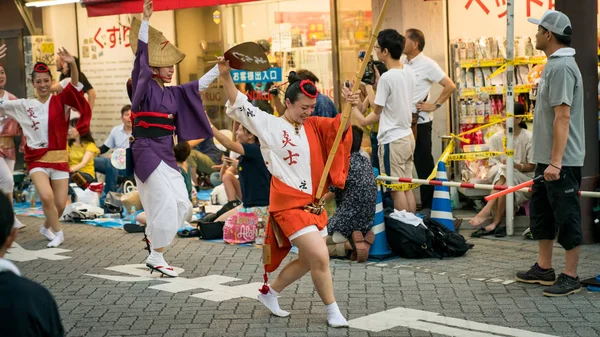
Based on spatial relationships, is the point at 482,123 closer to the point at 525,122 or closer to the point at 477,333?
the point at 525,122

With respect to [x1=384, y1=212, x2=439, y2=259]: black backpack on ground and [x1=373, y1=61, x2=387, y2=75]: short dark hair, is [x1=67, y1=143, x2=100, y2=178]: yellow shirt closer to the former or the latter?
[x1=373, y1=61, x2=387, y2=75]: short dark hair

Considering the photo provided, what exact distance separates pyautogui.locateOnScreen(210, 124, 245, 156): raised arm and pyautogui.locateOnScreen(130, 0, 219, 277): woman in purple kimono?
5.7 inches

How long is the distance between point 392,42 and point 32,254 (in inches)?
172

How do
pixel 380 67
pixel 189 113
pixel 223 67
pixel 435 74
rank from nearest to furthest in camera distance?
pixel 223 67
pixel 189 113
pixel 380 67
pixel 435 74

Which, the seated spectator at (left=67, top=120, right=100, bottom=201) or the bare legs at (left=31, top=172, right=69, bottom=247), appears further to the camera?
the seated spectator at (left=67, top=120, right=100, bottom=201)

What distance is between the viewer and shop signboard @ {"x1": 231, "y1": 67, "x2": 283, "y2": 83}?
13.7 meters

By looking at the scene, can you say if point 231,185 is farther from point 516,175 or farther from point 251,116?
point 251,116

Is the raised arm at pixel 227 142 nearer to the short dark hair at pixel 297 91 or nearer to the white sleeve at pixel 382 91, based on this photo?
the white sleeve at pixel 382 91

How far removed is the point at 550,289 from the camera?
23.5 ft

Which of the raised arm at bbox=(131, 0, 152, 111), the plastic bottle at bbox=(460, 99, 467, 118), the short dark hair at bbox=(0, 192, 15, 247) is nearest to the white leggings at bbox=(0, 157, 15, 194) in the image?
the raised arm at bbox=(131, 0, 152, 111)

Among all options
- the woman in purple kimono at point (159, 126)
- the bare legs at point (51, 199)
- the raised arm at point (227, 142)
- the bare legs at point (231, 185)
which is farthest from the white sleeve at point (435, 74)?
the bare legs at point (51, 199)

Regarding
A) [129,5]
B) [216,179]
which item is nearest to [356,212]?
[216,179]

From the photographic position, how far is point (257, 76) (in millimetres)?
13656

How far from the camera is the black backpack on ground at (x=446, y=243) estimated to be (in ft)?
29.0
